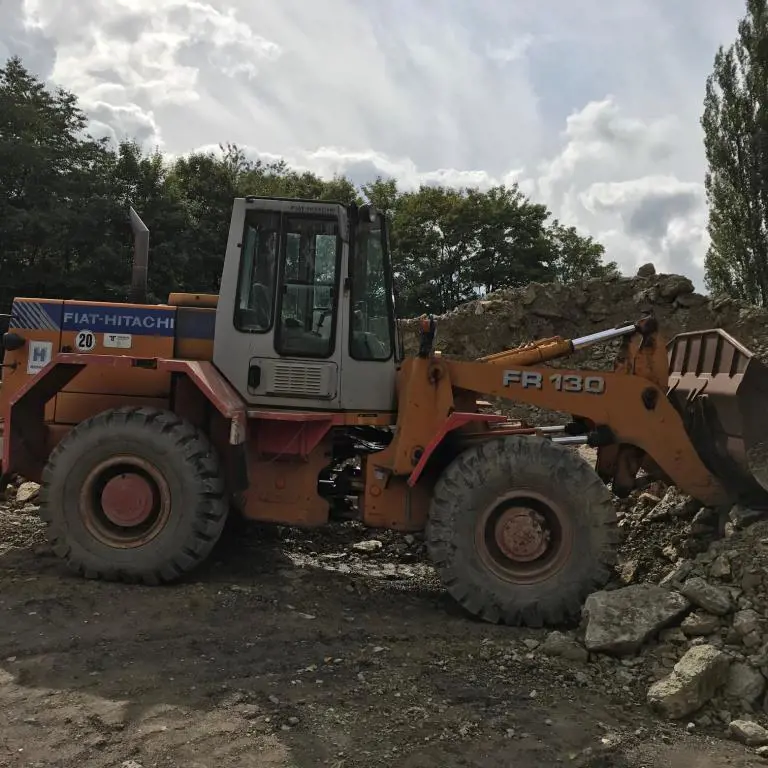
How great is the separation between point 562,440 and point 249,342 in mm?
2529

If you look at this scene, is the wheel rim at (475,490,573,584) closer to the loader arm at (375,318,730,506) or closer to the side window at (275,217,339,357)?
the loader arm at (375,318,730,506)

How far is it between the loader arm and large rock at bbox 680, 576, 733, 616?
1019 millimetres

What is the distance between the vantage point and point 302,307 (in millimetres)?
5508

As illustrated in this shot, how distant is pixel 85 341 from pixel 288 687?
10.7 feet

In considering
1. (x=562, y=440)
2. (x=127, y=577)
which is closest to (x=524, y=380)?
(x=562, y=440)

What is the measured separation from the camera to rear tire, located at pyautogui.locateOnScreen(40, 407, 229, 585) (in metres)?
5.18

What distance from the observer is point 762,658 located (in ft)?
12.8

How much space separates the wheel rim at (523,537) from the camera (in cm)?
498

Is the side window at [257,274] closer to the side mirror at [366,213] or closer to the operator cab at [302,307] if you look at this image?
the operator cab at [302,307]

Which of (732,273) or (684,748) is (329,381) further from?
(732,273)

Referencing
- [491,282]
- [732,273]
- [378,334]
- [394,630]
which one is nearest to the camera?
[394,630]

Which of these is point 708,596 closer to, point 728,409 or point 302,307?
point 728,409

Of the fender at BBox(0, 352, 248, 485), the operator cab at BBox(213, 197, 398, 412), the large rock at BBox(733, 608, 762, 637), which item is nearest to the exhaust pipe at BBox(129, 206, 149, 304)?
the fender at BBox(0, 352, 248, 485)

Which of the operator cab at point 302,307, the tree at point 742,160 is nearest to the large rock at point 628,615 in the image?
the operator cab at point 302,307
